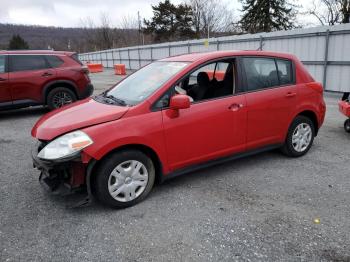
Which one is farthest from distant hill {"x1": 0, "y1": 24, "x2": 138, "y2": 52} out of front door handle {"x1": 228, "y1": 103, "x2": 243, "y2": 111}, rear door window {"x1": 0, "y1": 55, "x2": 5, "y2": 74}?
front door handle {"x1": 228, "y1": 103, "x2": 243, "y2": 111}

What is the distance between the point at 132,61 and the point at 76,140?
26981 millimetres

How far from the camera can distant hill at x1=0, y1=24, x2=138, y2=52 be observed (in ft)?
190

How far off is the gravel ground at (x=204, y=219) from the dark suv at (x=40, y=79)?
161 inches

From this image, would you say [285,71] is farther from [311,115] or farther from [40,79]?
[40,79]

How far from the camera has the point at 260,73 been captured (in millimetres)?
4465

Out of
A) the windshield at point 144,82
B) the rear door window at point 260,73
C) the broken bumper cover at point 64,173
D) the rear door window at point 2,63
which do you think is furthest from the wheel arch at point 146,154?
the rear door window at point 2,63

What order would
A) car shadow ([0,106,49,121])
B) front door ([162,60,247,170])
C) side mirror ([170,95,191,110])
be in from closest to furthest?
side mirror ([170,95,191,110]), front door ([162,60,247,170]), car shadow ([0,106,49,121])

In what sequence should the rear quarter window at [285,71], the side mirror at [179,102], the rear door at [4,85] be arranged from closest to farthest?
the side mirror at [179,102]
the rear quarter window at [285,71]
the rear door at [4,85]

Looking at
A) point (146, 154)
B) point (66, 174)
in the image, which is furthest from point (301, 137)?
point (66, 174)

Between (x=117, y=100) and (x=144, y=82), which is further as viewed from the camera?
(x=144, y=82)

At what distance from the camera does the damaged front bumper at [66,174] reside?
3.20 metres

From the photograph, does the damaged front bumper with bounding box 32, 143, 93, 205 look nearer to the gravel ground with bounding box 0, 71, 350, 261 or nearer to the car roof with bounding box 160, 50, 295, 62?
the gravel ground with bounding box 0, 71, 350, 261

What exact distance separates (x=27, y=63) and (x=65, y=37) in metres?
74.3

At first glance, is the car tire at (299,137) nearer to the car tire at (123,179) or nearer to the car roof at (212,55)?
the car roof at (212,55)
